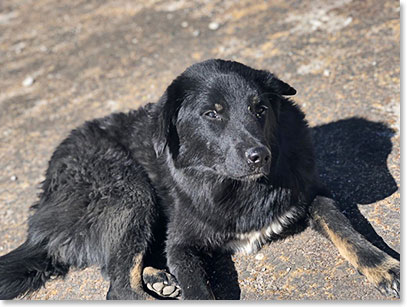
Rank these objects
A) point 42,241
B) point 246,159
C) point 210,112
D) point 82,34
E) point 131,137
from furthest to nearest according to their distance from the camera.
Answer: point 82,34
point 131,137
point 42,241
point 210,112
point 246,159

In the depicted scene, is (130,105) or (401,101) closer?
(401,101)

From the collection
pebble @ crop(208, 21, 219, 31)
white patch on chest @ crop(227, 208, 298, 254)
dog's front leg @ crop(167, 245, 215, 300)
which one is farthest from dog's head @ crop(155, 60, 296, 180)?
pebble @ crop(208, 21, 219, 31)

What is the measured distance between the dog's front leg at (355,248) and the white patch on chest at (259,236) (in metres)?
0.21

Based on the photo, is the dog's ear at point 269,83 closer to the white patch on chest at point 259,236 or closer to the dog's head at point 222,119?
the dog's head at point 222,119

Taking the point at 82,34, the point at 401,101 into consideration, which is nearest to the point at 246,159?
the point at 401,101

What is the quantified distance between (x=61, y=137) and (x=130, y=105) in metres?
0.99

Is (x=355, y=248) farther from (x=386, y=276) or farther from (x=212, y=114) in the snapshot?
(x=212, y=114)

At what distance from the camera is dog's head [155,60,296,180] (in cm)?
340

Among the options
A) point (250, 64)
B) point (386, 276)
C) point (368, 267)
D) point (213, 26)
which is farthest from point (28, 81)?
point (386, 276)

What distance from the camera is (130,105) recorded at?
256 inches

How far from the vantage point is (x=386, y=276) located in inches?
127

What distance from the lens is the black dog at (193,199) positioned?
3.52 metres

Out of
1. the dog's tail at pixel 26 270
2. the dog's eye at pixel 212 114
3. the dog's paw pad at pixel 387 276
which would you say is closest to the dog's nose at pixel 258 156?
the dog's eye at pixel 212 114

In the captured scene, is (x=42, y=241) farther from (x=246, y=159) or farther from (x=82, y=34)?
(x=82, y=34)
